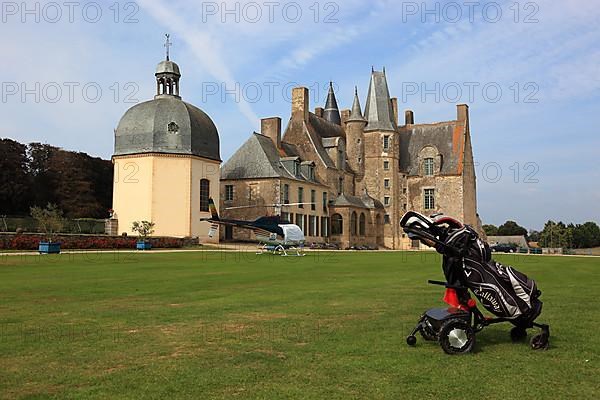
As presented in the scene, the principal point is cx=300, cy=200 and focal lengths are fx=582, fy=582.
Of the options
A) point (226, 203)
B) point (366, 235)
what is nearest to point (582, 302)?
point (226, 203)

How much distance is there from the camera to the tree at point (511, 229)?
128m

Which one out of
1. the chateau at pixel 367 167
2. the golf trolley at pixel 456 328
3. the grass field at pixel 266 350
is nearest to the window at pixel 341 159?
the chateau at pixel 367 167

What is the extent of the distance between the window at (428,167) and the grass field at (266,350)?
56085mm

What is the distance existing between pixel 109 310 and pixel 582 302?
31.6 ft

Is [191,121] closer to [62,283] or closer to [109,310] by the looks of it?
[62,283]

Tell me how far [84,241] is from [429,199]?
43.3 meters

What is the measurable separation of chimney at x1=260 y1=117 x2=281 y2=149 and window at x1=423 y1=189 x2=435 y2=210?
1920cm

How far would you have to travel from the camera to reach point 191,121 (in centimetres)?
4862

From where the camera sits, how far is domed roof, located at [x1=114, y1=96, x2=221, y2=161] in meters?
47.8

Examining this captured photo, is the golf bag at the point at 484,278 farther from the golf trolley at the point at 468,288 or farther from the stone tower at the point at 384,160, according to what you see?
the stone tower at the point at 384,160

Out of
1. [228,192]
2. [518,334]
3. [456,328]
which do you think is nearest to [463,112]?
[228,192]

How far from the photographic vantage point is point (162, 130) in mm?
47844

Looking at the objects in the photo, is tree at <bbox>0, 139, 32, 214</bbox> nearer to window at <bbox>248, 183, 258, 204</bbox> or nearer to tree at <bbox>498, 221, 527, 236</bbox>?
window at <bbox>248, 183, 258, 204</bbox>

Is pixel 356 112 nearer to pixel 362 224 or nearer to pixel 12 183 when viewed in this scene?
pixel 362 224
